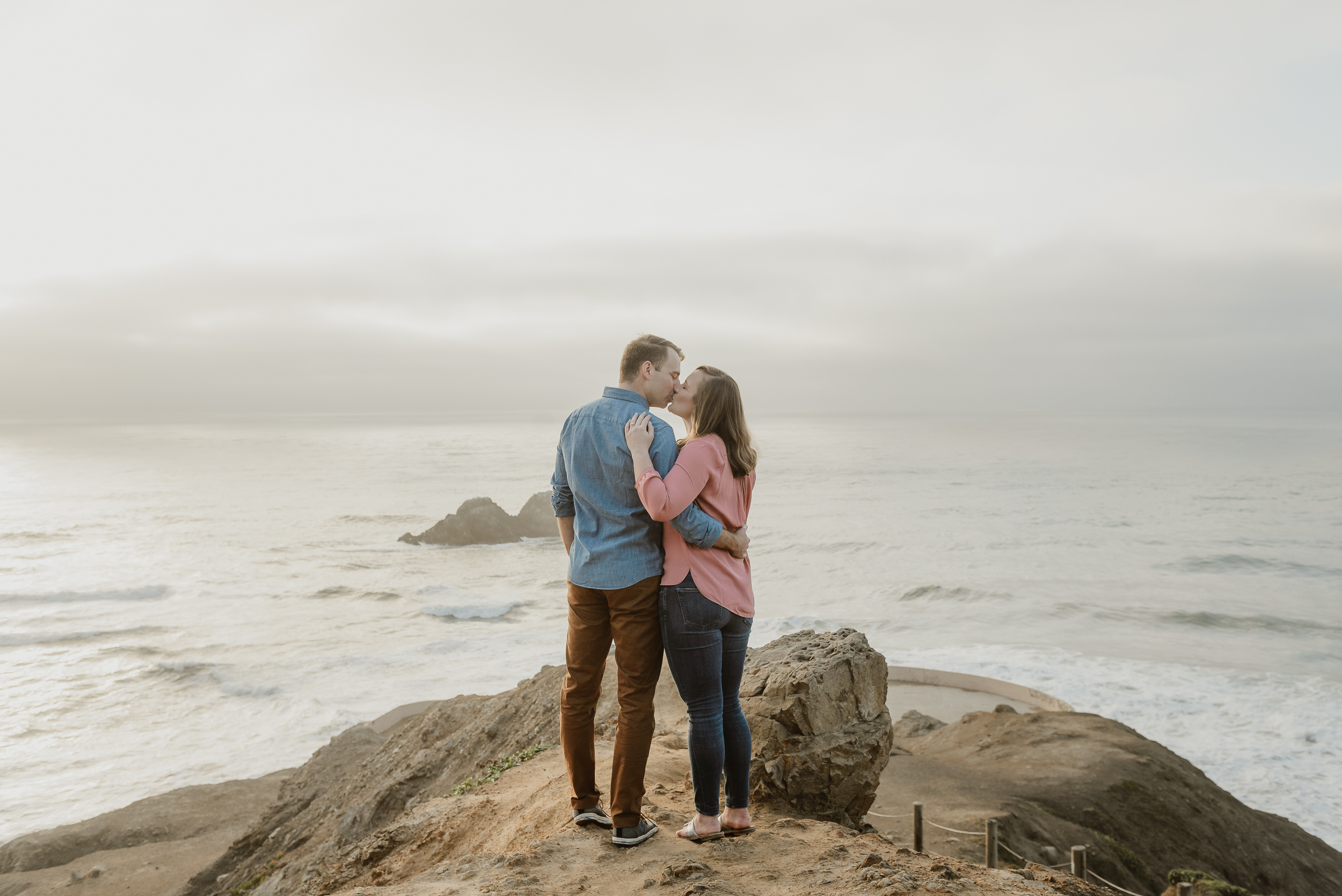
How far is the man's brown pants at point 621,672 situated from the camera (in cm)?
348

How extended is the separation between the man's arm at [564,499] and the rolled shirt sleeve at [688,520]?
1.79 ft

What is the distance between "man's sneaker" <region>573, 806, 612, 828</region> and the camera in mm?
3922

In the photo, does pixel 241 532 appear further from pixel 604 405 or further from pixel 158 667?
pixel 604 405

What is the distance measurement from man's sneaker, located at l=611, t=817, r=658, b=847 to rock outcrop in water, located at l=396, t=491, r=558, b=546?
40.1 meters

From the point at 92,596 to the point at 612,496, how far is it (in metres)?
36.2

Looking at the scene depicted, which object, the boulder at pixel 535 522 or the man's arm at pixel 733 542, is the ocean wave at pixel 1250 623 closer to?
the boulder at pixel 535 522

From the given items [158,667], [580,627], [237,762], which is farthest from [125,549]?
[580,627]

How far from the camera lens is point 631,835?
3.66m

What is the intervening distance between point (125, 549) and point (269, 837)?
131 feet

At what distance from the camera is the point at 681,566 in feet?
11.1

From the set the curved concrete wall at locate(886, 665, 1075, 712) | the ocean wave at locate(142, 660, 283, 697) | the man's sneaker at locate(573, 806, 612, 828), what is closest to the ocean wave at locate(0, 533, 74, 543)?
the ocean wave at locate(142, 660, 283, 697)

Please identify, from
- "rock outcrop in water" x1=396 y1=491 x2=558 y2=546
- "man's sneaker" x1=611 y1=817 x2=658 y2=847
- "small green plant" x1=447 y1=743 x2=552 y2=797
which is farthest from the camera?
"rock outcrop in water" x1=396 y1=491 x2=558 y2=546

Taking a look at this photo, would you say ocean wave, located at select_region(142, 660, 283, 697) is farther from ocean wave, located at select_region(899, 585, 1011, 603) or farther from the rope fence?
ocean wave, located at select_region(899, 585, 1011, 603)

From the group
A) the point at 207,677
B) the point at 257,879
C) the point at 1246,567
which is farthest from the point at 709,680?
the point at 1246,567
